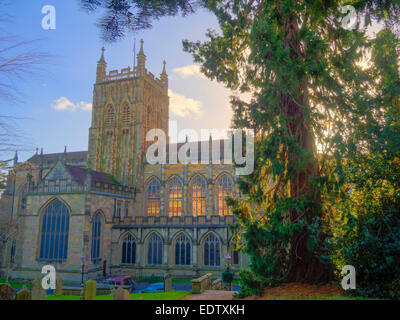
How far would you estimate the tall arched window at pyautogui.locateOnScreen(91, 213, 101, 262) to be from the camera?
25.9 m

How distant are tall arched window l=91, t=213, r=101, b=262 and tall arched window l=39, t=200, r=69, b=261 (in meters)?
2.16

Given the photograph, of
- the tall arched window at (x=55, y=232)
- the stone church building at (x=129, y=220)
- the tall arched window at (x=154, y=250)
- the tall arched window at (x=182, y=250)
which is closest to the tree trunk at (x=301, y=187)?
the stone church building at (x=129, y=220)

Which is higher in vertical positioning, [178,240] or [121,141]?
[121,141]

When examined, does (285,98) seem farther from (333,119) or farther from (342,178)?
(342,178)

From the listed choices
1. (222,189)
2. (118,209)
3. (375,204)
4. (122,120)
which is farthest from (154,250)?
(375,204)

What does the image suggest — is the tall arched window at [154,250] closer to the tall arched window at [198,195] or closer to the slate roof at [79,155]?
the tall arched window at [198,195]

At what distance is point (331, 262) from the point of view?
809cm

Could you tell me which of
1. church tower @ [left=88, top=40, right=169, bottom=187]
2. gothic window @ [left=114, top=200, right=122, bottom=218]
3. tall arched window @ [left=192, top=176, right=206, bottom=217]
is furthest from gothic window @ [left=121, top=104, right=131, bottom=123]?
tall arched window @ [left=192, top=176, right=206, bottom=217]

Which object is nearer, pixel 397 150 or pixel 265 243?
pixel 397 150

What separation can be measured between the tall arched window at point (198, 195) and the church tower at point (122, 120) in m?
6.93

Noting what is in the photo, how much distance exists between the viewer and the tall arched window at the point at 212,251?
25.4m

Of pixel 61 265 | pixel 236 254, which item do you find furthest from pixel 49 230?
pixel 236 254

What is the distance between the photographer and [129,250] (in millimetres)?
27641

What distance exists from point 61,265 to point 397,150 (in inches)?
1011
